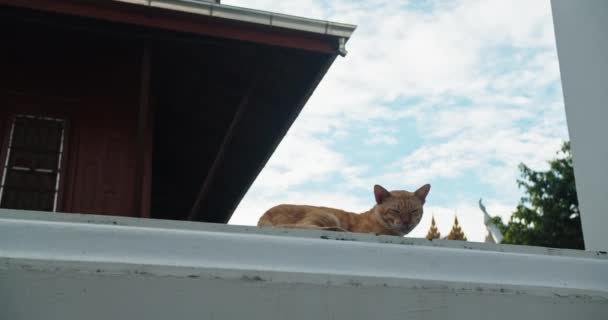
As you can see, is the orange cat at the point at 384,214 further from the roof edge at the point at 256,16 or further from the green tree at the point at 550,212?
the green tree at the point at 550,212

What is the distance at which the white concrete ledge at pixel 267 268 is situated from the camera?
4.31ft

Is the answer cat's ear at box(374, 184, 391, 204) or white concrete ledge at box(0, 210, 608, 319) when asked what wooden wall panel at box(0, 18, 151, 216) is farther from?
white concrete ledge at box(0, 210, 608, 319)

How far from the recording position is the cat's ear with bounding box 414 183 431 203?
193 inches

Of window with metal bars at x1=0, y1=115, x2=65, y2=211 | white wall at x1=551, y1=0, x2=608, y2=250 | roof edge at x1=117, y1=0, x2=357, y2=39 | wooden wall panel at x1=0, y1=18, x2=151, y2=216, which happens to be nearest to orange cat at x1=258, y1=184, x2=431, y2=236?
roof edge at x1=117, y1=0, x2=357, y2=39

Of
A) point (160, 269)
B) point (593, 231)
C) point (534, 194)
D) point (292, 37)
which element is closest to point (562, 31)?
point (593, 231)

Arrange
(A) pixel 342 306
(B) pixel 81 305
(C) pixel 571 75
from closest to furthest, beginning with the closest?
(B) pixel 81 305 < (A) pixel 342 306 < (C) pixel 571 75

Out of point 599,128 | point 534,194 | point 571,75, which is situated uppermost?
point 534,194

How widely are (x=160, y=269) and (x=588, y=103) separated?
50.0 inches

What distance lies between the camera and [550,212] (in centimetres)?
2181

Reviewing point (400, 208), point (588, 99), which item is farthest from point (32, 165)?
point (588, 99)

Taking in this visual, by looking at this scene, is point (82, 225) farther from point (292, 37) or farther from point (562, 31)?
point (292, 37)

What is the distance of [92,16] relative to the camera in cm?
529

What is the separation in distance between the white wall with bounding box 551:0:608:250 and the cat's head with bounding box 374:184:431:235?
9.00 feet

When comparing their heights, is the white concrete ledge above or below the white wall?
below
